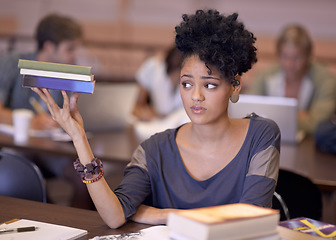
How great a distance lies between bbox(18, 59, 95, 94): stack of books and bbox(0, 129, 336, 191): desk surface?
42.9 inches

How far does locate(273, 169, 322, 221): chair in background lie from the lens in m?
1.87

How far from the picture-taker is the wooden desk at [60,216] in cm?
144

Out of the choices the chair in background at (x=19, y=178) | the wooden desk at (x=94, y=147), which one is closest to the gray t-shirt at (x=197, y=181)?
the chair in background at (x=19, y=178)

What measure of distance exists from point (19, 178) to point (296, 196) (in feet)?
3.44

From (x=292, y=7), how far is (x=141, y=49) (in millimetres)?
2376

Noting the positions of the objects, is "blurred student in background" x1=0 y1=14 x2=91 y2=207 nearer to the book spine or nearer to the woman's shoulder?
the woman's shoulder

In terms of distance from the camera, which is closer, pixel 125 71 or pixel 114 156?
pixel 114 156

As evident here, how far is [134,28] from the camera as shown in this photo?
839 centimetres

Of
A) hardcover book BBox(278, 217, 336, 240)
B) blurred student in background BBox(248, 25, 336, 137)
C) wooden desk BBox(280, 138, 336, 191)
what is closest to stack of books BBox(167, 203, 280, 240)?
hardcover book BBox(278, 217, 336, 240)

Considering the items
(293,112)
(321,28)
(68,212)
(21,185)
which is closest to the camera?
(68,212)

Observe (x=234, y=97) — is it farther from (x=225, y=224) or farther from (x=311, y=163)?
(x=311, y=163)

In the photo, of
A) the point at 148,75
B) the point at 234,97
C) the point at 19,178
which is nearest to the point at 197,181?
the point at 234,97

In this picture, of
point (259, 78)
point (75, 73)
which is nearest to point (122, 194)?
point (75, 73)

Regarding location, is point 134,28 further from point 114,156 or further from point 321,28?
point 114,156
